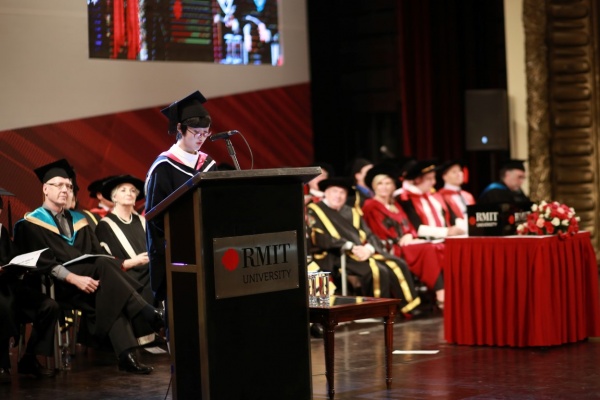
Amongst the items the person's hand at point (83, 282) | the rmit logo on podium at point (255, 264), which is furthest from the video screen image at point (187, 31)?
the rmit logo on podium at point (255, 264)

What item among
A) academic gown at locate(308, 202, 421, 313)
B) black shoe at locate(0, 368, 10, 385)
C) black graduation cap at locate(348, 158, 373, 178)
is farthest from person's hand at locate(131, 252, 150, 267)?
black graduation cap at locate(348, 158, 373, 178)

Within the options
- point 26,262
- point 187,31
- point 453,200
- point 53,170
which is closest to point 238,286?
point 26,262

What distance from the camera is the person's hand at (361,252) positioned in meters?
8.65

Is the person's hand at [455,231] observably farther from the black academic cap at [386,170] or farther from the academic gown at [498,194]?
the black academic cap at [386,170]

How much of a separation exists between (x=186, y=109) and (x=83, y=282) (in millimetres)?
2329

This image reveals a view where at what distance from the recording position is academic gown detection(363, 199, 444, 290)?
9094 mm

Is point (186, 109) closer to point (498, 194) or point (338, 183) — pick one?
point (338, 183)

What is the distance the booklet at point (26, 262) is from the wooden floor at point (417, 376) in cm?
69

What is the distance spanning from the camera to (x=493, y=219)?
6.96 metres

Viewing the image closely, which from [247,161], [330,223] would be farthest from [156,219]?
[247,161]

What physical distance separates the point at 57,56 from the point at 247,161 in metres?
2.27

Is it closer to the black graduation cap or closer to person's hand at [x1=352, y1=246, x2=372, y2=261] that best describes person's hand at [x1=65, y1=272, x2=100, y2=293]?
person's hand at [x1=352, y1=246, x2=372, y2=261]

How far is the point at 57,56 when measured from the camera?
8.46m

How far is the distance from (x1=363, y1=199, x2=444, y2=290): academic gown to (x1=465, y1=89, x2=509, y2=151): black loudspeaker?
185 cm
